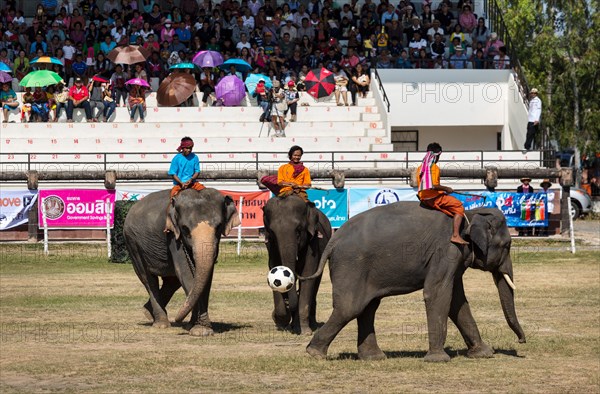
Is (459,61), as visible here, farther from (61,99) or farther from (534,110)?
(61,99)

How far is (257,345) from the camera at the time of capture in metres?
15.4

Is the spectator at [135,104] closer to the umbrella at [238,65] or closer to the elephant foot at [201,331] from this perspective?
the umbrella at [238,65]

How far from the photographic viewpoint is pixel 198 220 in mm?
16625

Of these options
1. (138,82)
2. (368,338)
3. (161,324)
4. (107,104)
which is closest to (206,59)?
(138,82)

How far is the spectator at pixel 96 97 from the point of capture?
3956 cm

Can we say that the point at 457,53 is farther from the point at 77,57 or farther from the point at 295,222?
the point at 295,222

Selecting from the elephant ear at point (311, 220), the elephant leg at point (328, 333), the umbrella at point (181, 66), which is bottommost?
the elephant leg at point (328, 333)

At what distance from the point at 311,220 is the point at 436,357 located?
376 cm

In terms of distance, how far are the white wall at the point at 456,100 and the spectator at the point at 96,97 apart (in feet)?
32.1

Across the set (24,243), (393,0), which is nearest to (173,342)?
(24,243)

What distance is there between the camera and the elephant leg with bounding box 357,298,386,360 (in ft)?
46.0

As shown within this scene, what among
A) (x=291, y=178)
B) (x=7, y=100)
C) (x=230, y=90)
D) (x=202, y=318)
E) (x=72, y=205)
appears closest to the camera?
(x=202, y=318)

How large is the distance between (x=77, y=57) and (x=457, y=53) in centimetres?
1338

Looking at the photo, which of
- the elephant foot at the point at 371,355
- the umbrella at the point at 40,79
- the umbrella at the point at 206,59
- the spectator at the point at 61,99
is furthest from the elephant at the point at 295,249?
the umbrella at the point at 206,59
